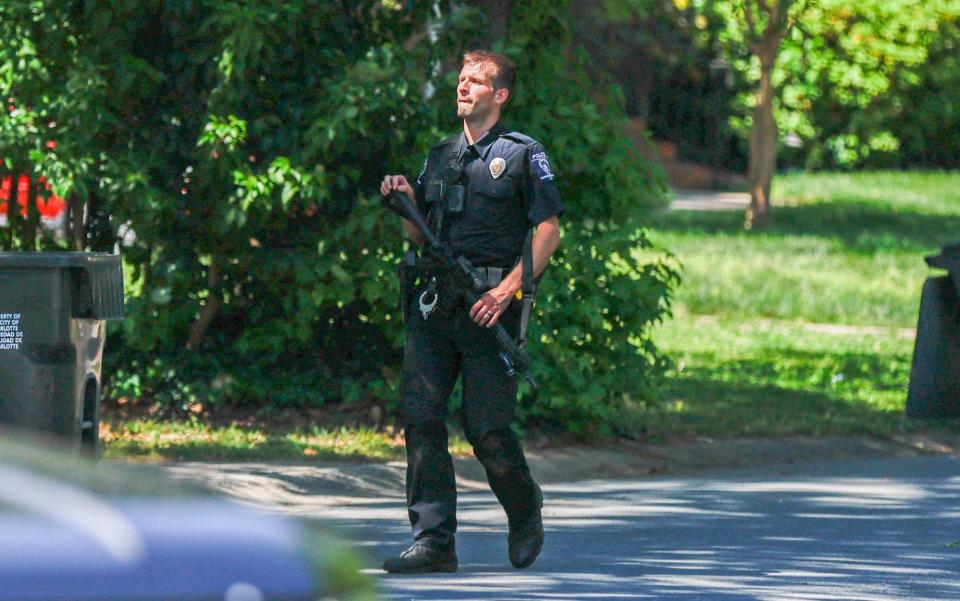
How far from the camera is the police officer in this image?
6.42 metres

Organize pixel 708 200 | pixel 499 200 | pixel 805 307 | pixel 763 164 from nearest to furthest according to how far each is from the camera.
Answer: pixel 499 200 < pixel 805 307 < pixel 763 164 < pixel 708 200

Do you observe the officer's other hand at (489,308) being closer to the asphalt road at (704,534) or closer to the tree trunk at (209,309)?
the asphalt road at (704,534)

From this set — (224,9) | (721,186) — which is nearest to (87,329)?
(224,9)

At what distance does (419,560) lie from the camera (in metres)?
6.43

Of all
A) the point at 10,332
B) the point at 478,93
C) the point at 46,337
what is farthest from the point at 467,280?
the point at 10,332

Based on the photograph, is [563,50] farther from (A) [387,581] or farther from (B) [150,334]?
(A) [387,581]

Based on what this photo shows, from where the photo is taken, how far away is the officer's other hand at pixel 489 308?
627 centimetres

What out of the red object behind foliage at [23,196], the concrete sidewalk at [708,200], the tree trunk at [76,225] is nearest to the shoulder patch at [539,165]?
the red object behind foliage at [23,196]

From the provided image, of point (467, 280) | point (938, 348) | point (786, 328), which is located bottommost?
point (786, 328)

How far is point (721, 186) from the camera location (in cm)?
3297

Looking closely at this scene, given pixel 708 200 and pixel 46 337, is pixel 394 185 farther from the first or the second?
pixel 708 200

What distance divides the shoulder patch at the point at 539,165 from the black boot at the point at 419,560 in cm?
140

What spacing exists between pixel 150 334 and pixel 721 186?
24074 millimetres

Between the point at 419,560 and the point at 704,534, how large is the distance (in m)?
1.69
